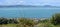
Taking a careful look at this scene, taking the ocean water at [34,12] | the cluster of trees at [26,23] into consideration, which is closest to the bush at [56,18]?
the ocean water at [34,12]

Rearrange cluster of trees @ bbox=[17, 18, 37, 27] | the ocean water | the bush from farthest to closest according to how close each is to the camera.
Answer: the bush < the ocean water < cluster of trees @ bbox=[17, 18, 37, 27]

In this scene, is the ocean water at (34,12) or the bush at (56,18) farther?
the bush at (56,18)

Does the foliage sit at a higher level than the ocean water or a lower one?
lower

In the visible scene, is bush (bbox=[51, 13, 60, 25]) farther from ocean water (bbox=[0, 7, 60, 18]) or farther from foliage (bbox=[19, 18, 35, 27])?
foliage (bbox=[19, 18, 35, 27])

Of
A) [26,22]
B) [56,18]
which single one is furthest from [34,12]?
[26,22]

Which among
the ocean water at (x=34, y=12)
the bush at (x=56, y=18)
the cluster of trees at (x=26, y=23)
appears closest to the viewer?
the cluster of trees at (x=26, y=23)

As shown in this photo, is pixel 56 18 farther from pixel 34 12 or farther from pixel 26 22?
pixel 26 22

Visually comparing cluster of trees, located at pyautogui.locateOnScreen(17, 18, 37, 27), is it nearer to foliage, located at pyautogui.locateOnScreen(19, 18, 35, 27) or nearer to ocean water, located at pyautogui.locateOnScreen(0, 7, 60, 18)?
foliage, located at pyautogui.locateOnScreen(19, 18, 35, 27)

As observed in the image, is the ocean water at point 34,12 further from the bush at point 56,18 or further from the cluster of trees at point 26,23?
the cluster of trees at point 26,23

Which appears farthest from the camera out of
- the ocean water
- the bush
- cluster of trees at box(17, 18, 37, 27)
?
the bush

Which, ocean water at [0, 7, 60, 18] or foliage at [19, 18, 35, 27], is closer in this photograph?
foliage at [19, 18, 35, 27]

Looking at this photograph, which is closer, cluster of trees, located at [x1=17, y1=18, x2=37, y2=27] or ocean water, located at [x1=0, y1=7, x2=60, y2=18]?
cluster of trees, located at [x1=17, y1=18, x2=37, y2=27]

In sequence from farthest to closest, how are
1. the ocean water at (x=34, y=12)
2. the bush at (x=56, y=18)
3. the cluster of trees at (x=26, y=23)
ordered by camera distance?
the bush at (x=56, y=18) < the ocean water at (x=34, y=12) < the cluster of trees at (x=26, y=23)

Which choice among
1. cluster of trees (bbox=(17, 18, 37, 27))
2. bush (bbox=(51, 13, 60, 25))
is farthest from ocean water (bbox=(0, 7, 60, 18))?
cluster of trees (bbox=(17, 18, 37, 27))
